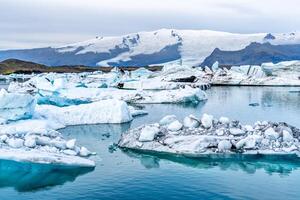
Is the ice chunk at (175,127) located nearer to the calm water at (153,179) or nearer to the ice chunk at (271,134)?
the calm water at (153,179)

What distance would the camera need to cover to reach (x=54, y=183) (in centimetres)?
1220

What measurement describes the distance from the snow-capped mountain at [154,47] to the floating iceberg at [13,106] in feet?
297

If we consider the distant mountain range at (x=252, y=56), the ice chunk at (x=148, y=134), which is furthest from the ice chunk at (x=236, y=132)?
the distant mountain range at (x=252, y=56)

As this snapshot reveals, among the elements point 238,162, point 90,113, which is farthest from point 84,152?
point 90,113

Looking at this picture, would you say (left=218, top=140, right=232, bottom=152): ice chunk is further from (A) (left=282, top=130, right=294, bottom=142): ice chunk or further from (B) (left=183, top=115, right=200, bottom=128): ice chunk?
(A) (left=282, top=130, right=294, bottom=142): ice chunk

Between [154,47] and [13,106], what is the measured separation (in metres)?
131

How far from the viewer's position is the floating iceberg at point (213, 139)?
14742 millimetres

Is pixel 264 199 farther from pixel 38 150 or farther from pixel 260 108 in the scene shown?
pixel 260 108

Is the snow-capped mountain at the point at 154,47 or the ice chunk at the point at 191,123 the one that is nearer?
the ice chunk at the point at 191,123

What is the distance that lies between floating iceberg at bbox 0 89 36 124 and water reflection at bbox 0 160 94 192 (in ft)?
18.4

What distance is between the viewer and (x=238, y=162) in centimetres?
1420

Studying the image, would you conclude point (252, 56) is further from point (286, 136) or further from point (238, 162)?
point (238, 162)

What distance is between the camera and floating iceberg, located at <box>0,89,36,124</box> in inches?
723

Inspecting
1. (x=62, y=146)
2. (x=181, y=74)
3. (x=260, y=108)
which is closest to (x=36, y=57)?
(x=181, y=74)
